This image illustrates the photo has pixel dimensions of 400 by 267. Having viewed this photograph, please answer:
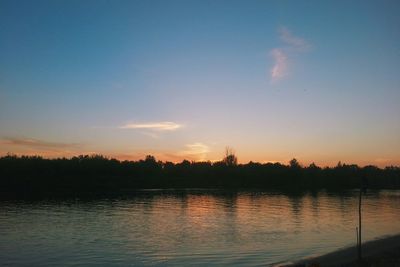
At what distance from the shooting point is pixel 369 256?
3753 cm

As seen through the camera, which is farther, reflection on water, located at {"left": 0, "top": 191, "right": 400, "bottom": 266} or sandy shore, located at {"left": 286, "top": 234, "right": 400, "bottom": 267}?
reflection on water, located at {"left": 0, "top": 191, "right": 400, "bottom": 266}

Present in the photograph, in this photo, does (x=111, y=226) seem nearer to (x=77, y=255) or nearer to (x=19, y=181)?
(x=77, y=255)

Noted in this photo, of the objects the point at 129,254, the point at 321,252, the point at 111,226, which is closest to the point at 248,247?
the point at 321,252

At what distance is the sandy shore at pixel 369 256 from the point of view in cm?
3225

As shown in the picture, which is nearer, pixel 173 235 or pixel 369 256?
pixel 369 256

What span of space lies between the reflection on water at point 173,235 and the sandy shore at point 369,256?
2278 mm

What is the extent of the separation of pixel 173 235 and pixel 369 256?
21610 millimetres

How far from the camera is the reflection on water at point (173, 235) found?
37812mm

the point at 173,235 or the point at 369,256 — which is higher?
the point at 369,256

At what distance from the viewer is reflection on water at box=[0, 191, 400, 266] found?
37812 mm

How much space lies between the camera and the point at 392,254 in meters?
37.3

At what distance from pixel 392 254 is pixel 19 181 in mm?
141995

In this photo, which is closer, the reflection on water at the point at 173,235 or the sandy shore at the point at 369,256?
the sandy shore at the point at 369,256

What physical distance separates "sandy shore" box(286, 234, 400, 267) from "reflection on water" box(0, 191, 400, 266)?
228 centimetres
